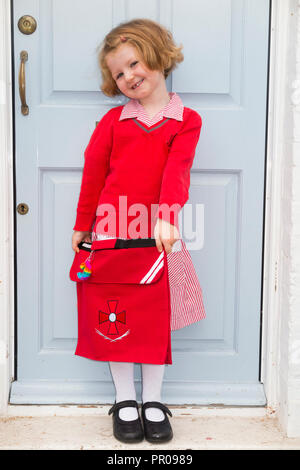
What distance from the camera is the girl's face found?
1599 mm

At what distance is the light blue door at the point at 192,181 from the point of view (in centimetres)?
181

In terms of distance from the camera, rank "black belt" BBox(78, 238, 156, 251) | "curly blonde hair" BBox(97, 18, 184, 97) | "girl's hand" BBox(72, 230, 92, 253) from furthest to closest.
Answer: "girl's hand" BBox(72, 230, 92, 253), "black belt" BBox(78, 238, 156, 251), "curly blonde hair" BBox(97, 18, 184, 97)

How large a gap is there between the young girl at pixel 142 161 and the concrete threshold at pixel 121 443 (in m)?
0.08

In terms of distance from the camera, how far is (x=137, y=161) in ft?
5.47

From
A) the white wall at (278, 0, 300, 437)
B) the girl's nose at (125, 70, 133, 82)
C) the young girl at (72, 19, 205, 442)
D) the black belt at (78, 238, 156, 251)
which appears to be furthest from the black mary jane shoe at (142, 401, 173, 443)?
the girl's nose at (125, 70, 133, 82)

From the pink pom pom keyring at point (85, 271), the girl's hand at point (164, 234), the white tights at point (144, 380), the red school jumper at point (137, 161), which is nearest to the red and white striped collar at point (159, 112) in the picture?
the red school jumper at point (137, 161)

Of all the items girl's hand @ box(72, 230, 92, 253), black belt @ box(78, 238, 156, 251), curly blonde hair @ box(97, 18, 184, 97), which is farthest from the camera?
girl's hand @ box(72, 230, 92, 253)

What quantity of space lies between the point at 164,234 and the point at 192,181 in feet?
1.13

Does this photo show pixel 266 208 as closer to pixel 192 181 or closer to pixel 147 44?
pixel 192 181

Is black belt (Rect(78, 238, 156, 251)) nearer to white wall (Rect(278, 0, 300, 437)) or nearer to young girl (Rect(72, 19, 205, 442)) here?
young girl (Rect(72, 19, 205, 442))

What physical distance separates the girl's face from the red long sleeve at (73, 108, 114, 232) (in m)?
0.12
